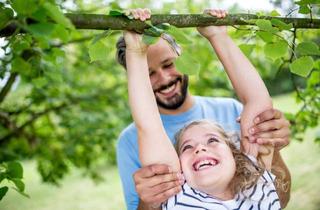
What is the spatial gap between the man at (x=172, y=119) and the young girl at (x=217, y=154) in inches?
1.4

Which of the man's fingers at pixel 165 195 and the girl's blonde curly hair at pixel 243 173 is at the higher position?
the girl's blonde curly hair at pixel 243 173

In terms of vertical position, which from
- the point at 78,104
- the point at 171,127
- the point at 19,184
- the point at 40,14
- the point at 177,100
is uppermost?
the point at 78,104

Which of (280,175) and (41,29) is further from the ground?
(280,175)

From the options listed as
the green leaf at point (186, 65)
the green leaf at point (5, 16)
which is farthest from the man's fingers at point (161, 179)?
the green leaf at point (5, 16)

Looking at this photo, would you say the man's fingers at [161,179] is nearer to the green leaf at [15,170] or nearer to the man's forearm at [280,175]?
the green leaf at [15,170]

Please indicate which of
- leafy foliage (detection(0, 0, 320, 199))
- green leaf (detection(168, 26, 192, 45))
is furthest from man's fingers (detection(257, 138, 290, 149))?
green leaf (detection(168, 26, 192, 45))

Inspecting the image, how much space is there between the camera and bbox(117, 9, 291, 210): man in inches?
64.8

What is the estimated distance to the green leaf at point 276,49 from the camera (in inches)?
57.7

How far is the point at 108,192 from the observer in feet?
23.3

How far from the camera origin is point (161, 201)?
168 centimetres

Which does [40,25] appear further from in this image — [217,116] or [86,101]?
[86,101]

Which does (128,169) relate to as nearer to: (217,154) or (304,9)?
(217,154)

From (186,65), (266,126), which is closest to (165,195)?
(266,126)

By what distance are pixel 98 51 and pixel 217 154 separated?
66 centimetres
